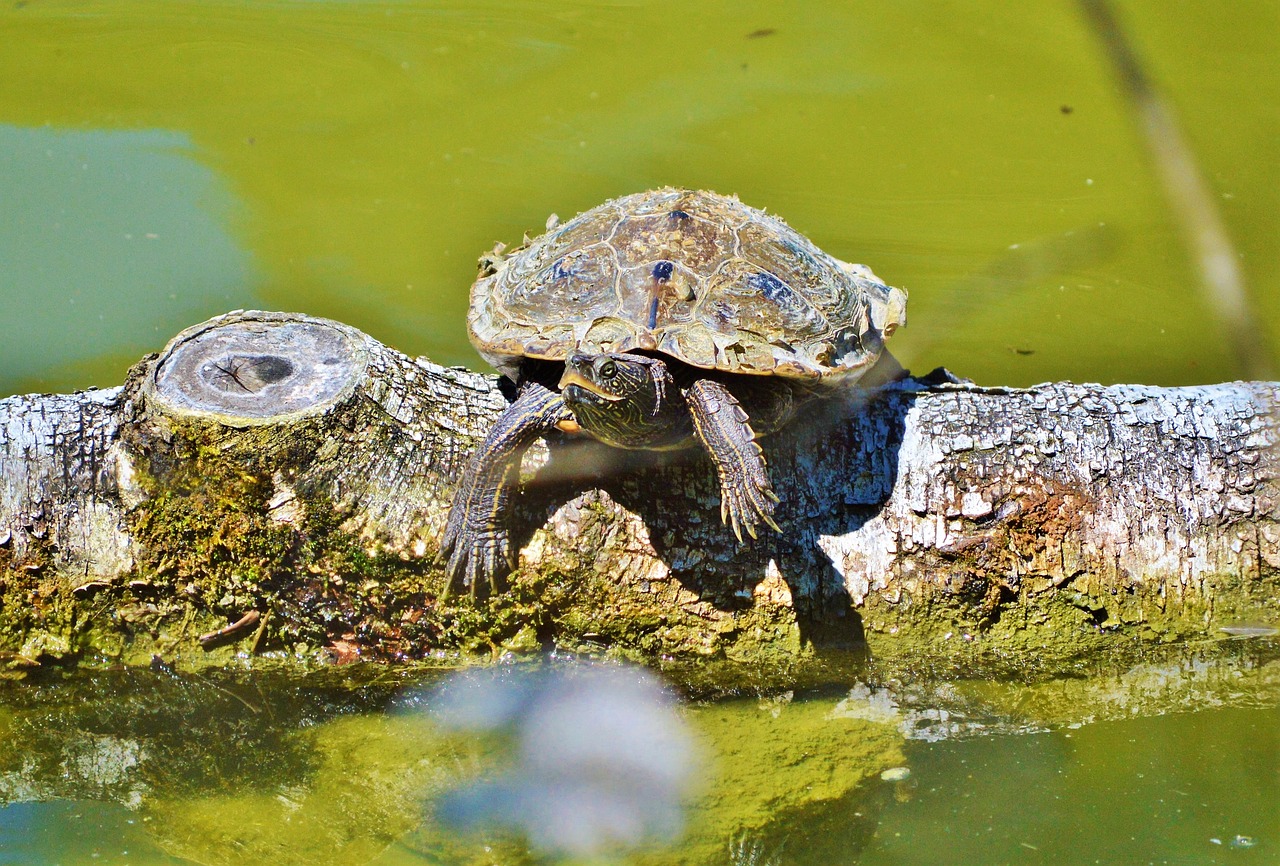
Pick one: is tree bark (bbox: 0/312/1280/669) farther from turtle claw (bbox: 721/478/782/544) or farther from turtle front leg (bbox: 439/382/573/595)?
turtle claw (bbox: 721/478/782/544)

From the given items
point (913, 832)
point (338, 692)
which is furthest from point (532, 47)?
point (913, 832)

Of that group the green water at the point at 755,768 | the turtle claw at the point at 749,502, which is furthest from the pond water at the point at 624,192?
the turtle claw at the point at 749,502

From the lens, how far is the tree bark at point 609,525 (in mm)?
2309

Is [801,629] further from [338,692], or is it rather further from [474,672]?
[338,692]

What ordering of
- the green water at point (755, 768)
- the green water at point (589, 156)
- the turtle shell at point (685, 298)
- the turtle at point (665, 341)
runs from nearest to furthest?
1. the green water at point (755, 768)
2. the turtle at point (665, 341)
3. the turtle shell at point (685, 298)
4. the green water at point (589, 156)

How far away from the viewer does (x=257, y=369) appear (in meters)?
2.34

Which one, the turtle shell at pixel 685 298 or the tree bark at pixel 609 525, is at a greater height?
the turtle shell at pixel 685 298

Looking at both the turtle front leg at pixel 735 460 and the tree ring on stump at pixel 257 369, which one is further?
the tree ring on stump at pixel 257 369

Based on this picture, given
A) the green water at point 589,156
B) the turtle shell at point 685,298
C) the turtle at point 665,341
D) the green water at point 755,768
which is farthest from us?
the green water at point 589,156

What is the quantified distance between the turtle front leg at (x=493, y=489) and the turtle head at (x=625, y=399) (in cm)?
10

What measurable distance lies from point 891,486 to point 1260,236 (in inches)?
102

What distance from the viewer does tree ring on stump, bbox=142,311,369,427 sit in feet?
7.38

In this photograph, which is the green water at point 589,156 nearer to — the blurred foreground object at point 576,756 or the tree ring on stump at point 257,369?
the tree ring on stump at point 257,369

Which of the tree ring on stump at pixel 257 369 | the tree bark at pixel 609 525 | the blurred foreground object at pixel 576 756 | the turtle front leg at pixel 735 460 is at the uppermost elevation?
the tree ring on stump at pixel 257 369
